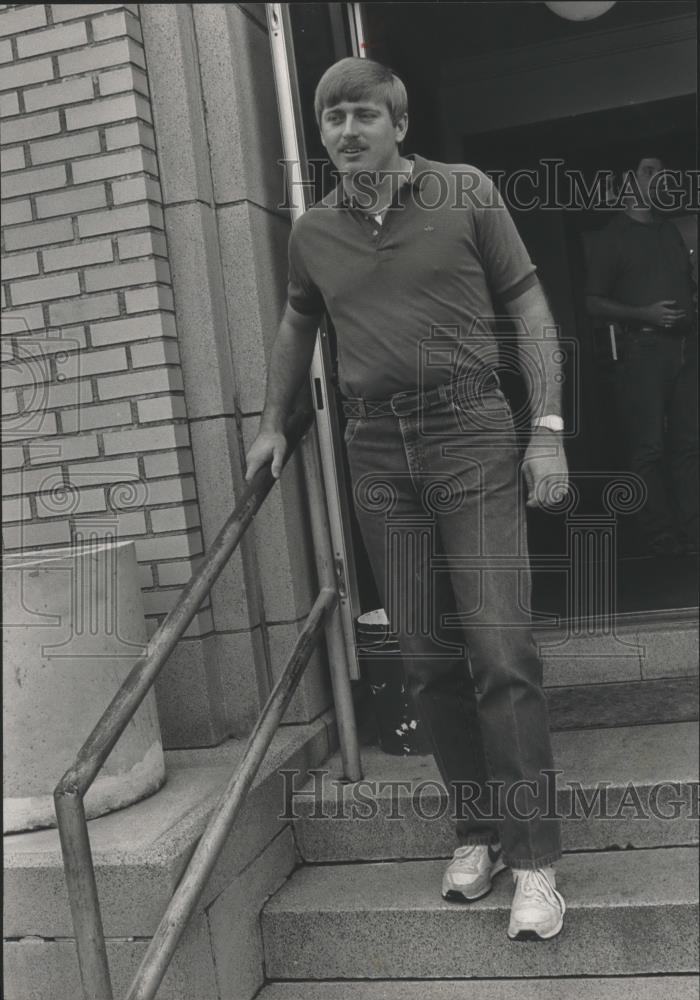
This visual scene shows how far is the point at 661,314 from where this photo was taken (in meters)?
5.43

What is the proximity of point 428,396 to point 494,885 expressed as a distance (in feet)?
4.08

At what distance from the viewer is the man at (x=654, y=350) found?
5492 mm

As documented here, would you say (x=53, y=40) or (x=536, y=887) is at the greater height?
(x=53, y=40)

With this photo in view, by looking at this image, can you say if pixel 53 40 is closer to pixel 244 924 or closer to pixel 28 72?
pixel 28 72

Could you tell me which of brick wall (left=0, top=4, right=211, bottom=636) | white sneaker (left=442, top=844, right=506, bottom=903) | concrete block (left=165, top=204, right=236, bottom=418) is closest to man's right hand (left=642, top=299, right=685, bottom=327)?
concrete block (left=165, top=204, right=236, bottom=418)

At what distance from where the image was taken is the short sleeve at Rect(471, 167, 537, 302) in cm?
266

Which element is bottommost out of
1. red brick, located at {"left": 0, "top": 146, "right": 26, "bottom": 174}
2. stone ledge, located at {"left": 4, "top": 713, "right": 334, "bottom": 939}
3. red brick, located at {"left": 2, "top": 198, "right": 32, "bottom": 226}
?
stone ledge, located at {"left": 4, "top": 713, "right": 334, "bottom": 939}

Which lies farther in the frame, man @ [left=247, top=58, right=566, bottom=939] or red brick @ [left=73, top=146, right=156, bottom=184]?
red brick @ [left=73, top=146, right=156, bottom=184]

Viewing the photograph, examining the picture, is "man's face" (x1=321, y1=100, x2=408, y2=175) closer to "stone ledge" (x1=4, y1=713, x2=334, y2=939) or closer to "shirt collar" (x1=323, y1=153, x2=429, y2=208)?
"shirt collar" (x1=323, y1=153, x2=429, y2=208)

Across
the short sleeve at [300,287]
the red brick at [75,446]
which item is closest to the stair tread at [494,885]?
the red brick at [75,446]

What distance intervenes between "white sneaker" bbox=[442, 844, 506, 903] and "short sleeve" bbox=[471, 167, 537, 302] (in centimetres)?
138

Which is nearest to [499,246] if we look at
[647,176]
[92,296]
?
[92,296]

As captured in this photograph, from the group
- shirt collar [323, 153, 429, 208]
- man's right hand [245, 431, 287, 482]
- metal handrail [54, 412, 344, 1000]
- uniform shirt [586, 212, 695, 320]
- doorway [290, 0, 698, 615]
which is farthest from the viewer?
doorway [290, 0, 698, 615]

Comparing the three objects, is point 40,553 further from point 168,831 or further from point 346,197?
point 346,197
